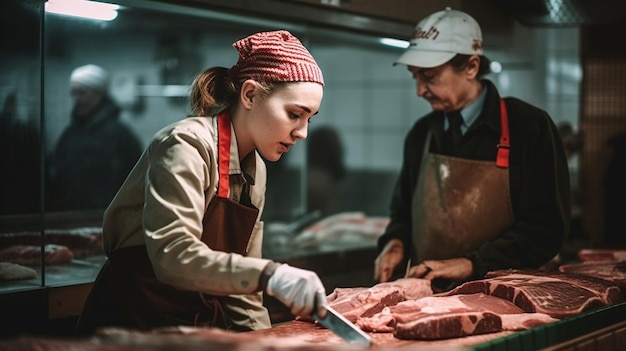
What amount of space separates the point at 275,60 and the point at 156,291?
819 mm

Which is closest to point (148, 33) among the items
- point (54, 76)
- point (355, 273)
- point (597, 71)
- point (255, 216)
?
point (54, 76)

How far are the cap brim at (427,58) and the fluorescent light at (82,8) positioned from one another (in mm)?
1314

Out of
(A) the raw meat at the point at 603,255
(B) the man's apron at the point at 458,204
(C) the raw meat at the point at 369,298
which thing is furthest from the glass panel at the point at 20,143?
(A) the raw meat at the point at 603,255

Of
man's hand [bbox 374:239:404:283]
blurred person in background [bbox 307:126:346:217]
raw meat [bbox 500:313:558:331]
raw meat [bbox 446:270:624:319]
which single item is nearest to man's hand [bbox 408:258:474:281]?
raw meat [bbox 446:270:624:319]

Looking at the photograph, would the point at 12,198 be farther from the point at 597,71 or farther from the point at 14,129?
the point at 597,71

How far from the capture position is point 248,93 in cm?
262

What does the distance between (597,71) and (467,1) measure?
10.3 feet

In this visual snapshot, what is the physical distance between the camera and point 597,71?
23.6ft

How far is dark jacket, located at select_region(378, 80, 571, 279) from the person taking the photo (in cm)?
348

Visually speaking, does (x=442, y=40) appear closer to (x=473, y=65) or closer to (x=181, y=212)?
(x=473, y=65)

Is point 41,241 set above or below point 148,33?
below

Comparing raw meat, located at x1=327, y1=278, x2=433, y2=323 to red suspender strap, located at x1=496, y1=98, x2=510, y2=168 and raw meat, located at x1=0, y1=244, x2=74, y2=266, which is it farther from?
raw meat, located at x1=0, y1=244, x2=74, y2=266

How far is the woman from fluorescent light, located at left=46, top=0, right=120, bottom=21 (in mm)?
1036

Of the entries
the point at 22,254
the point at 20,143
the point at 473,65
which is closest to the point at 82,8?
the point at 20,143
